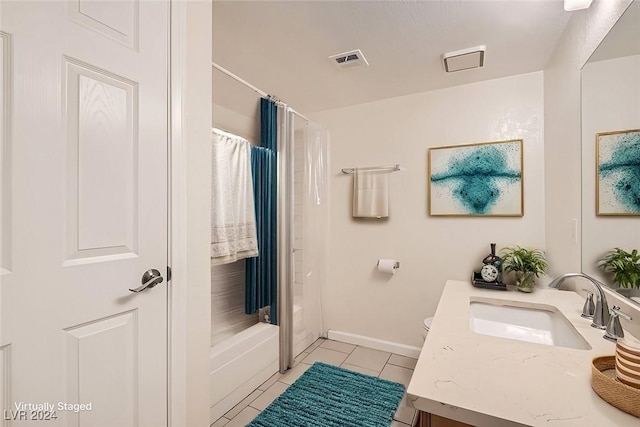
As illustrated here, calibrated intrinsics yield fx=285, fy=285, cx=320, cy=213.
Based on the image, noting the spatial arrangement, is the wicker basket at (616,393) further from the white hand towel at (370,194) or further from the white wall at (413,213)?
the white hand towel at (370,194)

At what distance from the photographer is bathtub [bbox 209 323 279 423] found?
65.3 inches

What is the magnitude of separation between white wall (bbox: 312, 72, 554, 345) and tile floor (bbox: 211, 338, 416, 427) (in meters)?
0.19

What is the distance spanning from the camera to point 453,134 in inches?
90.9

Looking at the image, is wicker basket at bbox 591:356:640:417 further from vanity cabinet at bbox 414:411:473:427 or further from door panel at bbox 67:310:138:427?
door panel at bbox 67:310:138:427

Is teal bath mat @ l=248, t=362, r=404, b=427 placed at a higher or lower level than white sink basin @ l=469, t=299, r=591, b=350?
lower

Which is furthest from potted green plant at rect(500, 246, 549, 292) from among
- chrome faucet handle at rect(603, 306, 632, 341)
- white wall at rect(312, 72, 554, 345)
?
chrome faucet handle at rect(603, 306, 632, 341)

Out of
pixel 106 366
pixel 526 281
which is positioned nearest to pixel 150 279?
pixel 106 366

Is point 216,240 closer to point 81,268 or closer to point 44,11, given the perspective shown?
point 81,268

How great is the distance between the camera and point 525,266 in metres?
1.81

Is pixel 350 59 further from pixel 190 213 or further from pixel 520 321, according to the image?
pixel 520 321

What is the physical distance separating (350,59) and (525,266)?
1760mm

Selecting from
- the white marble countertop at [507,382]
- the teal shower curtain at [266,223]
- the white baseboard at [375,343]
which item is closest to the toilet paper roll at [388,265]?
the white baseboard at [375,343]

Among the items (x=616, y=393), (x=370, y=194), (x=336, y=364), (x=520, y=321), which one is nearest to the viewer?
(x=616, y=393)

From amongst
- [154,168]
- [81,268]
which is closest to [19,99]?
[154,168]
